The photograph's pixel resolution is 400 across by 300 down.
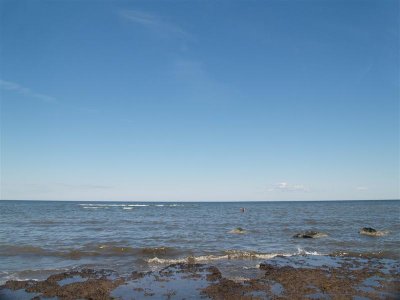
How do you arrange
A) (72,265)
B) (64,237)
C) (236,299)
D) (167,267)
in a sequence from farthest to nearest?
(64,237), (72,265), (167,267), (236,299)

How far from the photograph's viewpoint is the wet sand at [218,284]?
12.4 metres

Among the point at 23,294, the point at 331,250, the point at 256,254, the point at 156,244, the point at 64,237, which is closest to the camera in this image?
the point at 23,294

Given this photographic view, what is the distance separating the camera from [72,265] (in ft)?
60.3

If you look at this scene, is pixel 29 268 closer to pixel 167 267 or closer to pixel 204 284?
pixel 167 267

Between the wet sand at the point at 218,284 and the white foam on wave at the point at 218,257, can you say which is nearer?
the wet sand at the point at 218,284

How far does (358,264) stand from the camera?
18.1 meters

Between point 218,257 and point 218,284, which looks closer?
point 218,284

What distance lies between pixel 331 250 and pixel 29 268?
1836cm

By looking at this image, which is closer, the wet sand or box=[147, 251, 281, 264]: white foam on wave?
the wet sand

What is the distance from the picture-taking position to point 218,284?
1369cm

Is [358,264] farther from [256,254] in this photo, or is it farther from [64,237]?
[64,237]

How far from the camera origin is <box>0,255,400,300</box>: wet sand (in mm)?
12422

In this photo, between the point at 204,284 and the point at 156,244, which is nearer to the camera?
the point at 204,284

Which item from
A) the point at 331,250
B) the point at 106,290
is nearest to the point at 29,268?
the point at 106,290
